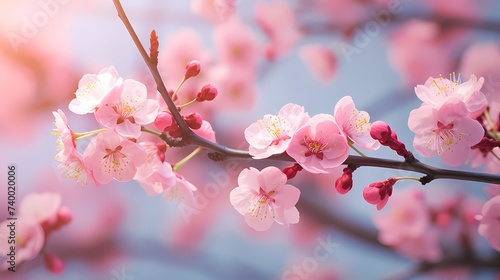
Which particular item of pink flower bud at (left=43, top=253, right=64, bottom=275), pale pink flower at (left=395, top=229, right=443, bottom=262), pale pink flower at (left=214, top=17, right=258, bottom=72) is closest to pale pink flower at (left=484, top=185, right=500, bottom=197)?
pale pink flower at (left=395, top=229, right=443, bottom=262)

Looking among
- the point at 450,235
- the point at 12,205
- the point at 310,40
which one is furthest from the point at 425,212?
the point at 12,205

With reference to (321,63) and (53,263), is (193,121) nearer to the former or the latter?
(321,63)

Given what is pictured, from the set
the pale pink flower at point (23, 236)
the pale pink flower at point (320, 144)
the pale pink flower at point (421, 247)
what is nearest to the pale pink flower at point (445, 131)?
the pale pink flower at point (320, 144)

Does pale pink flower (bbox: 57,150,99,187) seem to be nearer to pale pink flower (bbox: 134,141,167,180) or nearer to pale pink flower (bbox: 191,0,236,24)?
pale pink flower (bbox: 134,141,167,180)

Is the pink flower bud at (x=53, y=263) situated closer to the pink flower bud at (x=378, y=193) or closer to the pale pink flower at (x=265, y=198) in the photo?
Answer: the pale pink flower at (x=265, y=198)

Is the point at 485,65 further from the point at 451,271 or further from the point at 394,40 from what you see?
the point at 451,271

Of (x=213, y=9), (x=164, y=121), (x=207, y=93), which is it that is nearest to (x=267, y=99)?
(x=213, y=9)
